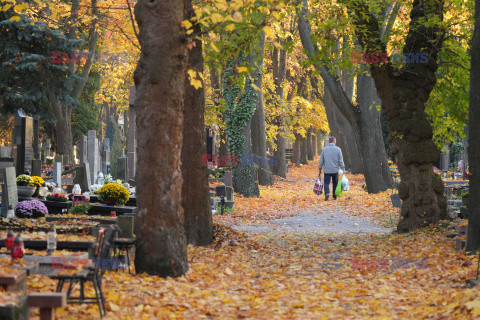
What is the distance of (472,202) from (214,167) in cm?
1862

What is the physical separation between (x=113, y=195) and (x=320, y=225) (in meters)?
5.34

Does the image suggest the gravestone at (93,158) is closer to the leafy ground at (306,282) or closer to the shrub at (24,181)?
the shrub at (24,181)

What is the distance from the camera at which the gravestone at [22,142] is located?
19641 mm

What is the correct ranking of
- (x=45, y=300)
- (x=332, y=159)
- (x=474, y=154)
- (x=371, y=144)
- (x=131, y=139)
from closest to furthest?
(x=45, y=300), (x=474, y=154), (x=332, y=159), (x=131, y=139), (x=371, y=144)

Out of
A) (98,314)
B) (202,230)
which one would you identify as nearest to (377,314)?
(98,314)

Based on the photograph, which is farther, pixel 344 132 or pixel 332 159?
pixel 344 132

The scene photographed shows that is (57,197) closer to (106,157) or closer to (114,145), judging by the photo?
(106,157)

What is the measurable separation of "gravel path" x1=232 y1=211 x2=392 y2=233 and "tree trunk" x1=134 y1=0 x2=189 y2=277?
7042 mm

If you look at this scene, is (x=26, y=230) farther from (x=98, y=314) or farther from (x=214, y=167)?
(x=214, y=167)

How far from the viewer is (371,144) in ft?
80.0

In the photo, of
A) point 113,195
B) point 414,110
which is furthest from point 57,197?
point 414,110

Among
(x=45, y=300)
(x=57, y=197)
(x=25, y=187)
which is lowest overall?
(x=45, y=300)

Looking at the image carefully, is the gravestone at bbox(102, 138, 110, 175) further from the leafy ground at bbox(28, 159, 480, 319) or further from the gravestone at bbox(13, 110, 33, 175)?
the leafy ground at bbox(28, 159, 480, 319)

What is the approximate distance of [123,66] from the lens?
141 feet
